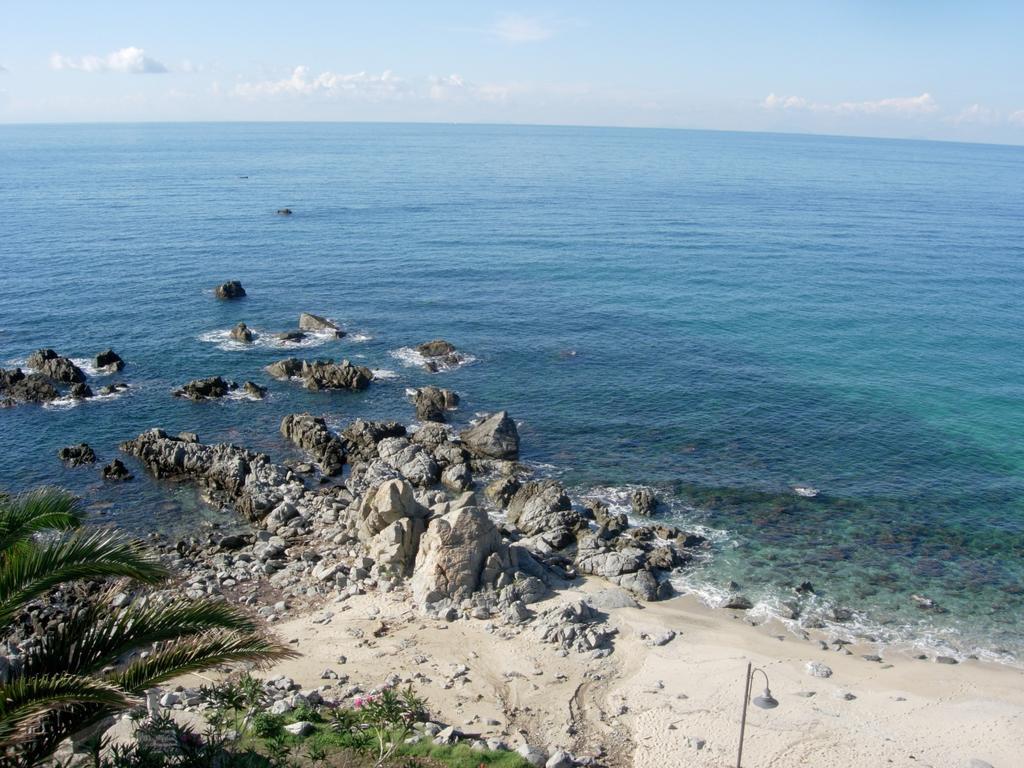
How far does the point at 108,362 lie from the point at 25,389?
24.9ft

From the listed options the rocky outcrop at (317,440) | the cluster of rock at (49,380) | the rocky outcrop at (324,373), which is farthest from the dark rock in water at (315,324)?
the rocky outcrop at (317,440)

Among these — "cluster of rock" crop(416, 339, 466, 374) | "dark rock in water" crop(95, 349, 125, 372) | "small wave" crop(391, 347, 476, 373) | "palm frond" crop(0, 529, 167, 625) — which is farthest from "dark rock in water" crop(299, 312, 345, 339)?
"palm frond" crop(0, 529, 167, 625)

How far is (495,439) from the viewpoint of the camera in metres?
57.9

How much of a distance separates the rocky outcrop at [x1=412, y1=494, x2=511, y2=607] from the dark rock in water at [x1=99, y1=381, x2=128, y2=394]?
3912 centimetres

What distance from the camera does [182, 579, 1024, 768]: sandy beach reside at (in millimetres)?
31734


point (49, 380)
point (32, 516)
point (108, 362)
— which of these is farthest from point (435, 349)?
point (32, 516)

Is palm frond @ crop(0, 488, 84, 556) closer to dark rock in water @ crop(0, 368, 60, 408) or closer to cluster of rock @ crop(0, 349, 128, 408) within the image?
cluster of rock @ crop(0, 349, 128, 408)

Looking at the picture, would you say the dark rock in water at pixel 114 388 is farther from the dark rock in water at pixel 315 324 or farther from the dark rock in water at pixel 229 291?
the dark rock in water at pixel 229 291

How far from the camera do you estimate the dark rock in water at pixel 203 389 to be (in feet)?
217

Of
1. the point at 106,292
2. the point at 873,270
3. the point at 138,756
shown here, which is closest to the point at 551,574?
the point at 138,756

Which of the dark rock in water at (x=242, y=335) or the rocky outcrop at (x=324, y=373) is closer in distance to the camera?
the rocky outcrop at (x=324, y=373)

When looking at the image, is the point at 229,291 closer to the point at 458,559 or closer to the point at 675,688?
the point at 458,559

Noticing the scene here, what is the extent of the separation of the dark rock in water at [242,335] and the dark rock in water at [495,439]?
31521 mm

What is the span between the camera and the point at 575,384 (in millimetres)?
70938
